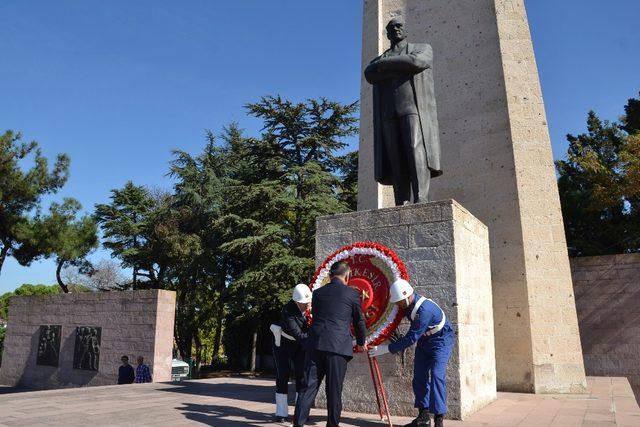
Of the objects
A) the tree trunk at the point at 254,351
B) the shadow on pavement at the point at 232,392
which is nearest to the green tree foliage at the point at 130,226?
the tree trunk at the point at 254,351

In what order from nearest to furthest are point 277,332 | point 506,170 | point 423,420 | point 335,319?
point 335,319, point 423,420, point 277,332, point 506,170

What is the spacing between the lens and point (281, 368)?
5.16m

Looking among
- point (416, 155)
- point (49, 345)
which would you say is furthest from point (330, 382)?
point (49, 345)

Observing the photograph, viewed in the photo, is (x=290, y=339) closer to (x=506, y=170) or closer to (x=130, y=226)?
(x=506, y=170)

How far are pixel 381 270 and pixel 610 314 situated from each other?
7307mm

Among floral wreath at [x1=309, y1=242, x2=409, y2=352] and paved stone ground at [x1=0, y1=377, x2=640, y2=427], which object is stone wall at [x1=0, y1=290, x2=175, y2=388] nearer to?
paved stone ground at [x1=0, y1=377, x2=640, y2=427]

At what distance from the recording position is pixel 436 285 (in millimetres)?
5293

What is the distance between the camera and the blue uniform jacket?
14.1ft

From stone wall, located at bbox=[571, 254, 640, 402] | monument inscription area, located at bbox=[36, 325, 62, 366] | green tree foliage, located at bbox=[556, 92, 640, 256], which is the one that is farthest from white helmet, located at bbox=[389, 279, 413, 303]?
monument inscription area, located at bbox=[36, 325, 62, 366]

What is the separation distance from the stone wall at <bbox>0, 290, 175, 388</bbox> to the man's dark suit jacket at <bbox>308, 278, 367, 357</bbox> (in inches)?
345

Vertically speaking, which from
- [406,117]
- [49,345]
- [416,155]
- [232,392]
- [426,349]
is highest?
[406,117]

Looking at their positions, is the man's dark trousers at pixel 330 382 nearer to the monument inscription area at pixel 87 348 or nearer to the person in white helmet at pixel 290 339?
the person in white helmet at pixel 290 339

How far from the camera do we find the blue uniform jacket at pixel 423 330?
4.29m

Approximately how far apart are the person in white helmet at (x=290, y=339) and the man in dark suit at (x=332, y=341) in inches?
16.7
